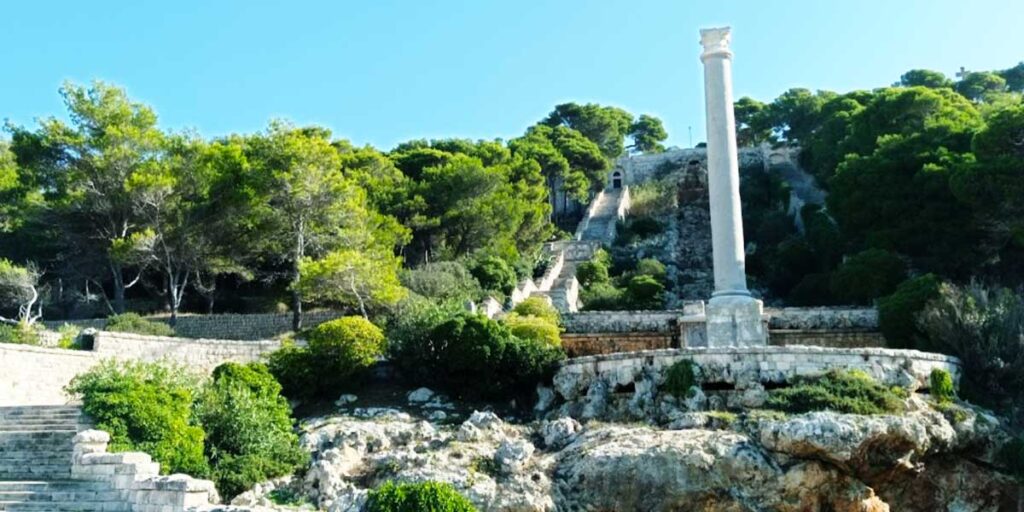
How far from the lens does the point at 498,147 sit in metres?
52.2

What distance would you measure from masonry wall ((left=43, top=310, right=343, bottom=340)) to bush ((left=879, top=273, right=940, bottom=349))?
1604 centimetres

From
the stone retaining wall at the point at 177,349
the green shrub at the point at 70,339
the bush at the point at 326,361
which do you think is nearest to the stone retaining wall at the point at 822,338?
the bush at the point at 326,361

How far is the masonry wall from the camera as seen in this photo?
31797 millimetres

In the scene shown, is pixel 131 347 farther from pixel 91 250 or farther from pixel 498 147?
pixel 498 147

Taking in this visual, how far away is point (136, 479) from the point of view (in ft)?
54.2

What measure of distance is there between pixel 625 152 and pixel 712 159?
54.6m

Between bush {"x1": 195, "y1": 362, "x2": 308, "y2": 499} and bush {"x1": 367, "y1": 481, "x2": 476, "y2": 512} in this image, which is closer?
bush {"x1": 367, "y1": 481, "x2": 476, "y2": 512}

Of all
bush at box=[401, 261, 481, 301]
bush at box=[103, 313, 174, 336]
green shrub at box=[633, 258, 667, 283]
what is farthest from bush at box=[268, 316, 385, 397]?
green shrub at box=[633, 258, 667, 283]

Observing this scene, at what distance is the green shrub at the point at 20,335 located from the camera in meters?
26.5

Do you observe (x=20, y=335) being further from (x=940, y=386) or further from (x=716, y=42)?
(x=940, y=386)

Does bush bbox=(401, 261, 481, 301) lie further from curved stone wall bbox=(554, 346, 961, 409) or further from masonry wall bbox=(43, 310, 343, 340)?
curved stone wall bbox=(554, 346, 961, 409)

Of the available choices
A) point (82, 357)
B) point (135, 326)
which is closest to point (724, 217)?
point (82, 357)

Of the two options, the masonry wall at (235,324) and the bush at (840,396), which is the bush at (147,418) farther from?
the bush at (840,396)

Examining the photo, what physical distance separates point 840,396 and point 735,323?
205 inches
